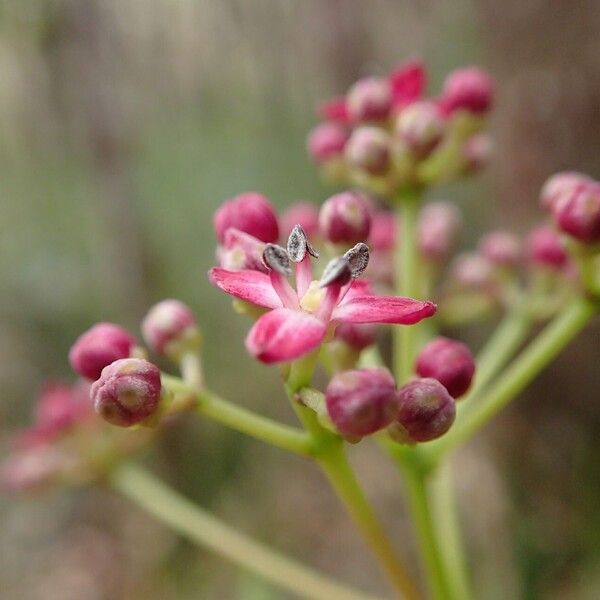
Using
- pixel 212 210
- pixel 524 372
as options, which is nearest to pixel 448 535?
pixel 524 372

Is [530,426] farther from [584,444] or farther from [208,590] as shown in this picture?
[208,590]

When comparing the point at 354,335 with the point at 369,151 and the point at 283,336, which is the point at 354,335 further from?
the point at 369,151

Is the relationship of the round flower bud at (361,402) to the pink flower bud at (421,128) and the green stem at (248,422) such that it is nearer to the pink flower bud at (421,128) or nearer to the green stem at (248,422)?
the green stem at (248,422)

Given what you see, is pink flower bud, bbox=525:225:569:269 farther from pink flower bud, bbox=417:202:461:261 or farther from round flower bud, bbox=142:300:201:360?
round flower bud, bbox=142:300:201:360

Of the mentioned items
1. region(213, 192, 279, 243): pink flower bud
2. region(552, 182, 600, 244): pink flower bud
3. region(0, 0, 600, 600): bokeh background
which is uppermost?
region(213, 192, 279, 243): pink flower bud

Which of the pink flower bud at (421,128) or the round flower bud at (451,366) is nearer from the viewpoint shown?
the round flower bud at (451,366)

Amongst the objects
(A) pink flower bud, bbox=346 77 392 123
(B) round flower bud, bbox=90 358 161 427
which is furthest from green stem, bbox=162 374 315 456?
(A) pink flower bud, bbox=346 77 392 123

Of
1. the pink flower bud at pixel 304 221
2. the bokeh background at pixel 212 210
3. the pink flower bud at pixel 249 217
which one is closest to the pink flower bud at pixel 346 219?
the pink flower bud at pixel 249 217
